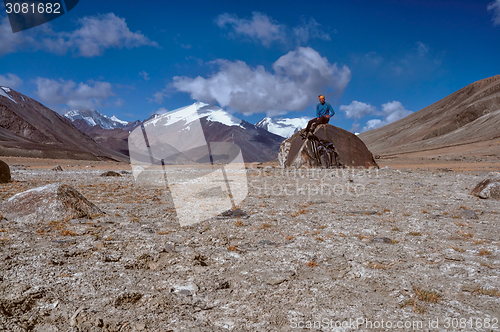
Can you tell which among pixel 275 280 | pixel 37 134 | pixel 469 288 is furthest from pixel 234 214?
pixel 37 134

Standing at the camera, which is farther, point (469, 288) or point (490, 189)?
point (490, 189)

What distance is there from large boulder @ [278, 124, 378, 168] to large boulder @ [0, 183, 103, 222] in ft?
65.6

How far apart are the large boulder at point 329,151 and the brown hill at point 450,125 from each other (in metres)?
73.1

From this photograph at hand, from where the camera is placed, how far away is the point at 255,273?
225 inches

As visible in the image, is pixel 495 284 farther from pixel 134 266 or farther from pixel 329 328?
pixel 134 266

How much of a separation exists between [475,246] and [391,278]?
3153 mm

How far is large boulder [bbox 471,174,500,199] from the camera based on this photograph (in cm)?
1290

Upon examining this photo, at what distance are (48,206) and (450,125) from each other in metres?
165

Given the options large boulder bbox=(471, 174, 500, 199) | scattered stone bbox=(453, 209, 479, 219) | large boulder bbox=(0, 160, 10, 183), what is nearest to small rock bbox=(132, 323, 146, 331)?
scattered stone bbox=(453, 209, 479, 219)

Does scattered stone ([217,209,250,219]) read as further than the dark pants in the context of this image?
No

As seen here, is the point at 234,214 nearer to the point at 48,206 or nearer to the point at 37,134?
the point at 48,206

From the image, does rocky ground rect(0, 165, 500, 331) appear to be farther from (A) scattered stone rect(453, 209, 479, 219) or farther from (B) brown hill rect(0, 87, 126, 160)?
(B) brown hill rect(0, 87, 126, 160)

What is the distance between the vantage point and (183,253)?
21.5 feet

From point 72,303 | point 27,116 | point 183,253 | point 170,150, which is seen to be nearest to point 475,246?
point 183,253
